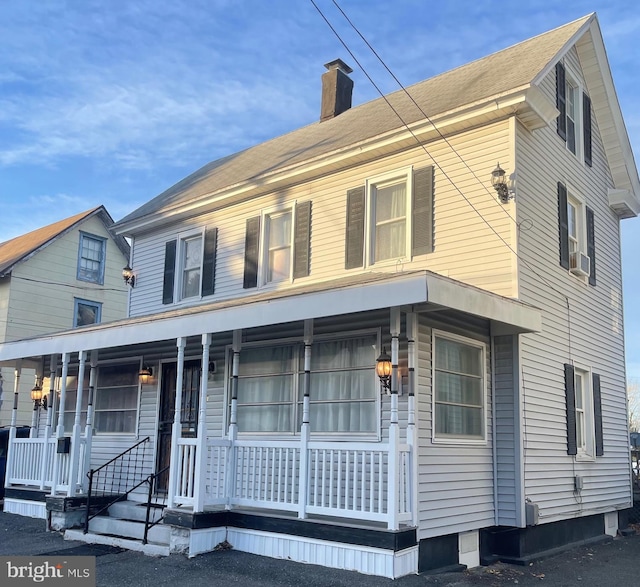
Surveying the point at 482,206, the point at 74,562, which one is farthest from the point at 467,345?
the point at 74,562

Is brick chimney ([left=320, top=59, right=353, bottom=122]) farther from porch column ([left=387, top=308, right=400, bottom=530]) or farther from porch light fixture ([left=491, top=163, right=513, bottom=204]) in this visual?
porch column ([left=387, top=308, right=400, bottom=530])

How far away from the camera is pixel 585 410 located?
39.2ft

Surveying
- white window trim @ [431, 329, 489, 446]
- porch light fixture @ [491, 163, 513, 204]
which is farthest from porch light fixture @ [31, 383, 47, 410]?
porch light fixture @ [491, 163, 513, 204]

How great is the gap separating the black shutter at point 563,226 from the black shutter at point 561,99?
1054 millimetres

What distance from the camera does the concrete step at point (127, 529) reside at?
30.4 ft

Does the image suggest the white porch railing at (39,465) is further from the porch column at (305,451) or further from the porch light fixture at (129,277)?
the porch column at (305,451)

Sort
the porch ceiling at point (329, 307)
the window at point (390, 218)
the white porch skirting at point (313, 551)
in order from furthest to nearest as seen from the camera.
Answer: the window at point (390, 218)
the porch ceiling at point (329, 307)
the white porch skirting at point (313, 551)

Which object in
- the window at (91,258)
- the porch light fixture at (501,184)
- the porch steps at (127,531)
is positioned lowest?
the porch steps at (127,531)

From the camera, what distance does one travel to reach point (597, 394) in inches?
482

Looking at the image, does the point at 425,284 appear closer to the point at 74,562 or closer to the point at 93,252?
the point at 74,562

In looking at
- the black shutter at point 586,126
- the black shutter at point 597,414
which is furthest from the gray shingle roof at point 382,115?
the black shutter at point 597,414

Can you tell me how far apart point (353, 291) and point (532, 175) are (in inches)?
164

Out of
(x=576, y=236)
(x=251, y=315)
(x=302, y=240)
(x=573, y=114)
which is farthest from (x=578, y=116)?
(x=251, y=315)

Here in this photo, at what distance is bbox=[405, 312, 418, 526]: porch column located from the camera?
7.84m
